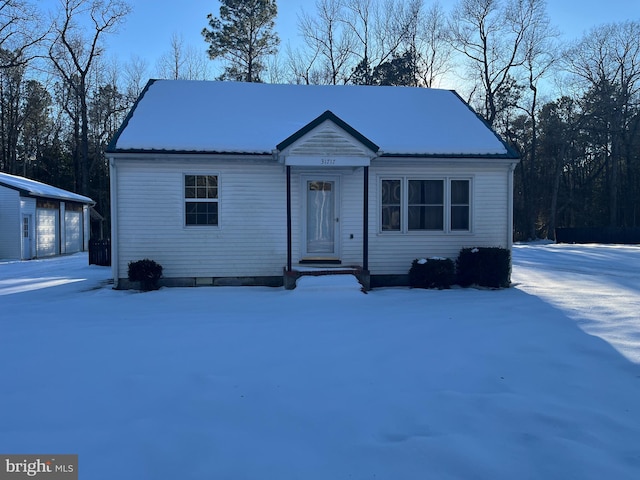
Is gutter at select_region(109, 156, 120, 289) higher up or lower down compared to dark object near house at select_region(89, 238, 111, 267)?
higher up

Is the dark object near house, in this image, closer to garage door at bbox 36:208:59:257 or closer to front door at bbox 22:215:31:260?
front door at bbox 22:215:31:260

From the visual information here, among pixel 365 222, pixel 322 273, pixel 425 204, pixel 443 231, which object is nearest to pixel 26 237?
pixel 322 273

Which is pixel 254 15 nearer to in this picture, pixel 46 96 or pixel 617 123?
pixel 46 96

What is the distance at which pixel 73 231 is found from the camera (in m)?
26.0

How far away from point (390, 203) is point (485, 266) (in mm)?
2814

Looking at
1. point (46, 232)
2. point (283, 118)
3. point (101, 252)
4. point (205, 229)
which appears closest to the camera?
point (205, 229)

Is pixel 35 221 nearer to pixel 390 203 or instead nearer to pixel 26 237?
pixel 26 237

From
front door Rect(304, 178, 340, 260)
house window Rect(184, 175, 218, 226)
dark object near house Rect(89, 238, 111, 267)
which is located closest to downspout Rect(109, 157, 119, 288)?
house window Rect(184, 175, 218, 226)

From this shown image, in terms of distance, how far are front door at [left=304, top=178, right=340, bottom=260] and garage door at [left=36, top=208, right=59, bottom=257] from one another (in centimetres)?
1697

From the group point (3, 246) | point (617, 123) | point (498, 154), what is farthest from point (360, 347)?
point (617, 123)

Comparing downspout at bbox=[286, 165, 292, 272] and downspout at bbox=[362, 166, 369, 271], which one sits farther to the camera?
downspout at bbox=[362, 166, 369, 271]

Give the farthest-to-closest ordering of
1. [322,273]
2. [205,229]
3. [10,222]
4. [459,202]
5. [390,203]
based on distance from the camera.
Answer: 1. [10,222]
2. [459,202]
3. [390,203]
4. [205,229]
5. [322,273]

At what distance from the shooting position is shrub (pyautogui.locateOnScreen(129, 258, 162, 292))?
1054cm

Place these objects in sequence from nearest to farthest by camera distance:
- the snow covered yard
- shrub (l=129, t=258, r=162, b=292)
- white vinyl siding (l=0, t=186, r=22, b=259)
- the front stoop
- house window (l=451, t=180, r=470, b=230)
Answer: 1. the snow covered yard
2. the front stoop
3. shrub (l=129, t=258, r=162, b=292)
4. house window (l=451, t=180, r=470, b=230)
5. white vinyl siding (l=0, t=186, r=22, b=259)
